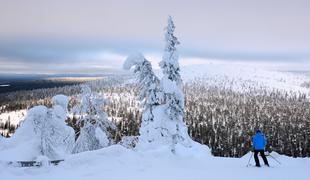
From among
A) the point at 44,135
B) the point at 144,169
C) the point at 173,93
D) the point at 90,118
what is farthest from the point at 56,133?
the point at 144,169

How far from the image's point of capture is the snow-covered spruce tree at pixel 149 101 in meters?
24.4

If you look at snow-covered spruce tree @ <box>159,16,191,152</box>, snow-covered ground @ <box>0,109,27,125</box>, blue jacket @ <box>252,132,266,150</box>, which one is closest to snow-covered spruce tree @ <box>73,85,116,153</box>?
snow-covered spruce tree @ <box>159,16,191,152</box>

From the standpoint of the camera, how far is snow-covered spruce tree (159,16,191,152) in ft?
80.3

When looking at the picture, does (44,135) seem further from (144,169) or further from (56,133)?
(144,169)

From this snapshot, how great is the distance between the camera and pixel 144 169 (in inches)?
521

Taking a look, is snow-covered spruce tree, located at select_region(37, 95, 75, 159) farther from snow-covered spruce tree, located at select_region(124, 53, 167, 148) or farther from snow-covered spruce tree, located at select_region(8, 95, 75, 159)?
snow-covered spruce tree, located at select_region(124, 53, 167, 148)

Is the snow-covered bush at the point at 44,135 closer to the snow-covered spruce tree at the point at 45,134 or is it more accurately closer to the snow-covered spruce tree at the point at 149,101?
the snow-covered spruce tree at the point at 45,134

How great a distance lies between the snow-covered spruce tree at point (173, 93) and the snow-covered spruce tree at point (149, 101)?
72cm

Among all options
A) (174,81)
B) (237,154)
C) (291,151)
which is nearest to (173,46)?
(174,81)

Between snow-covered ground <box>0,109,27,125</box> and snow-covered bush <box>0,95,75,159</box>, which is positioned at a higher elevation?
snow-covered bush <box>0,95,75,159</box>

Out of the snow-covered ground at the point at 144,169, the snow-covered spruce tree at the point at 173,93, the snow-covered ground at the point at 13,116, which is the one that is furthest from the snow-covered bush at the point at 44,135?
the snow-covered ground at the point at 13,116

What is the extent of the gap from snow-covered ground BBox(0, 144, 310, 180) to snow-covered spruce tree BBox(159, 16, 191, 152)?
8.34 m

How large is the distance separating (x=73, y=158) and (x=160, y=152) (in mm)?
4584

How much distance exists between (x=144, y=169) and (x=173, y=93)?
11.6m
